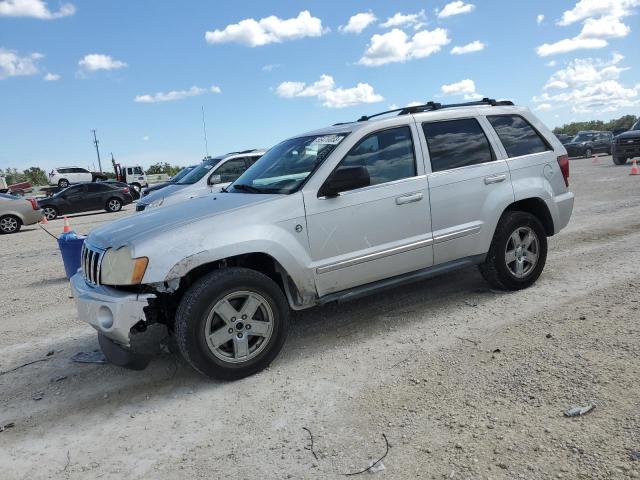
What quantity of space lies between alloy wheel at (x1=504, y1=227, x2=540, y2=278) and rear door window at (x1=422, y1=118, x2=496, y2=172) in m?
0.83

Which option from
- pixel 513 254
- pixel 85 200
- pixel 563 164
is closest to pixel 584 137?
pixel 85 200

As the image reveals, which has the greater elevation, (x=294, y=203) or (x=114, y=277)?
(x=294, y=203)

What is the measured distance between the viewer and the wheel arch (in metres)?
5.29

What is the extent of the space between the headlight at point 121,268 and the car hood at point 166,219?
0.07 m

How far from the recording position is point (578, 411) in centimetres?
294

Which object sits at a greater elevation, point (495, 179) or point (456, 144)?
point (456, 144)

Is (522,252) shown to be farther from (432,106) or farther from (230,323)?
(230,323)

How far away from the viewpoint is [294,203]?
4008 mm

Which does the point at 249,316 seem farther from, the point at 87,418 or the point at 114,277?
the point at 87,418

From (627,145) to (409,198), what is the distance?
18.8 m

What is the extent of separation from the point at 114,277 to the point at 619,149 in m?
21.2

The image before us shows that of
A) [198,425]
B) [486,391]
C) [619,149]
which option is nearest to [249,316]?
[198,425]

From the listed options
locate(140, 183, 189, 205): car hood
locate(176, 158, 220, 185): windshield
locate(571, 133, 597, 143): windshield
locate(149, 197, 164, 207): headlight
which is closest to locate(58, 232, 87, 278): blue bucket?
locate(149, 197, 164, 207): headlight

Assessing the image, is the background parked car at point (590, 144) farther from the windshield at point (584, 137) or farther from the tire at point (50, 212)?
the tire at point (50, 212)
